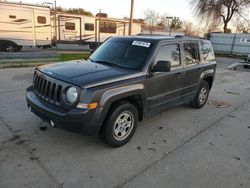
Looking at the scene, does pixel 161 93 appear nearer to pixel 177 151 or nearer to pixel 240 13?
pixel 177 151

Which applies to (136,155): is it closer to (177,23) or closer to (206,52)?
(206,52)

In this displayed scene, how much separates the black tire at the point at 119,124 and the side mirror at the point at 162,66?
0.75 metres

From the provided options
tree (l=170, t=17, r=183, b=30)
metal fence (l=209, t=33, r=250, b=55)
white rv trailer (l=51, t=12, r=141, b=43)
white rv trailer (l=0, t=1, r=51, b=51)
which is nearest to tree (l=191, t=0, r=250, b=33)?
metal fence (l=209, t=33, r=250, b=55)

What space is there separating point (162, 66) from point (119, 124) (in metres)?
1.18

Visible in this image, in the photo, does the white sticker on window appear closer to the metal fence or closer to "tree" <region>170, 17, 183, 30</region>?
the metal fence

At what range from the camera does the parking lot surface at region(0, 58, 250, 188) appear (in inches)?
111

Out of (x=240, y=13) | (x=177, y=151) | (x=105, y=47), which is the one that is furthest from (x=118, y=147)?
(x=240, y=13)

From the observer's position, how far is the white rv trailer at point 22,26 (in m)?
14.4

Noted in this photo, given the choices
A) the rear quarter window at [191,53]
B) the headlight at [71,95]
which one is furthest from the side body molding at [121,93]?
the rear quarter window at [191,53]

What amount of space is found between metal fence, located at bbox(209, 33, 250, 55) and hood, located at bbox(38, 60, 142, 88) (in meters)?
23.4

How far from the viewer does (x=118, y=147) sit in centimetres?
358

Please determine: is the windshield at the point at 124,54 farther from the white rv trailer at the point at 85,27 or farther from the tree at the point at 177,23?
the tree at the point at 177,23

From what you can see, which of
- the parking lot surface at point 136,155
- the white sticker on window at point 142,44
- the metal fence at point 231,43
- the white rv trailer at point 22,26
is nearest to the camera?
the parking lot surface at point 136,155

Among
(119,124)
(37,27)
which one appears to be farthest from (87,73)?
(37,27)
